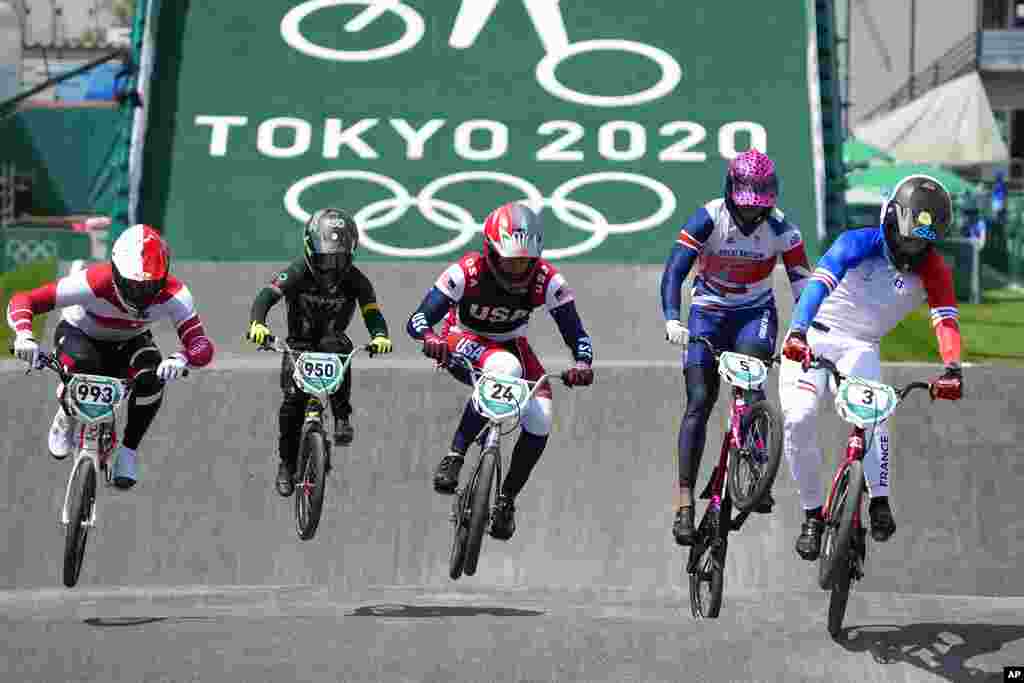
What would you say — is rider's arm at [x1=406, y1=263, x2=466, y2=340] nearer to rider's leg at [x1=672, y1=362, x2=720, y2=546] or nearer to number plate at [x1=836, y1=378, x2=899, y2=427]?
rider's leg at [x1=672, y1=362, x2=720, y2=546]

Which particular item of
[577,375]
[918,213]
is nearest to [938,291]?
[918,213]

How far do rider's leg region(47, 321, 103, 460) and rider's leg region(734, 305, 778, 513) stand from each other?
13.9 ft

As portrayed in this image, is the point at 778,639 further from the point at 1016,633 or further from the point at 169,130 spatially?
the point at 169,130

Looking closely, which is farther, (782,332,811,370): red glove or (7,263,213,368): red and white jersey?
(7,263,213,368): red and white jersey

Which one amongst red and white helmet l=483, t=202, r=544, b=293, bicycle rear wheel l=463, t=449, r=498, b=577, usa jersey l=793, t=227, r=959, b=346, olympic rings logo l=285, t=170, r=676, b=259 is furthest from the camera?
olympic rings logo l=285, t=170, r=676, b=259

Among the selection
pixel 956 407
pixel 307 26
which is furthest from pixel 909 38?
pixel 956 407

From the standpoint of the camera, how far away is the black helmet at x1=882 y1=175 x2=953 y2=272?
34.4 ft

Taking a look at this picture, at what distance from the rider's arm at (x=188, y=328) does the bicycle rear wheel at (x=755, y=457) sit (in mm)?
3450

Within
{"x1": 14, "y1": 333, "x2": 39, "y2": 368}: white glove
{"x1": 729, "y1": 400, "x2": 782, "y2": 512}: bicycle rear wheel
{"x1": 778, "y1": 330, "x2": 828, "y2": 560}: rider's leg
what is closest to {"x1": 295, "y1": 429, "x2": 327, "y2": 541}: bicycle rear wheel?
{"x1": 14, "y1": 333, "x2": 39, "y2": 368}: white glove

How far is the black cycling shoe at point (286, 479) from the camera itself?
13109 mm

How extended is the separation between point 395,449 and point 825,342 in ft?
15.6

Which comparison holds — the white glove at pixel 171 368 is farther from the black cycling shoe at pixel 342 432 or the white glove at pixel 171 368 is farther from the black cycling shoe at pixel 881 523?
the black cycling shoe at pixel 881 523

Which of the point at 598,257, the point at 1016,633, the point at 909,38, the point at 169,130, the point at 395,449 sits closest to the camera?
the point at 1016,633

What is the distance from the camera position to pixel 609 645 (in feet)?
33.0
